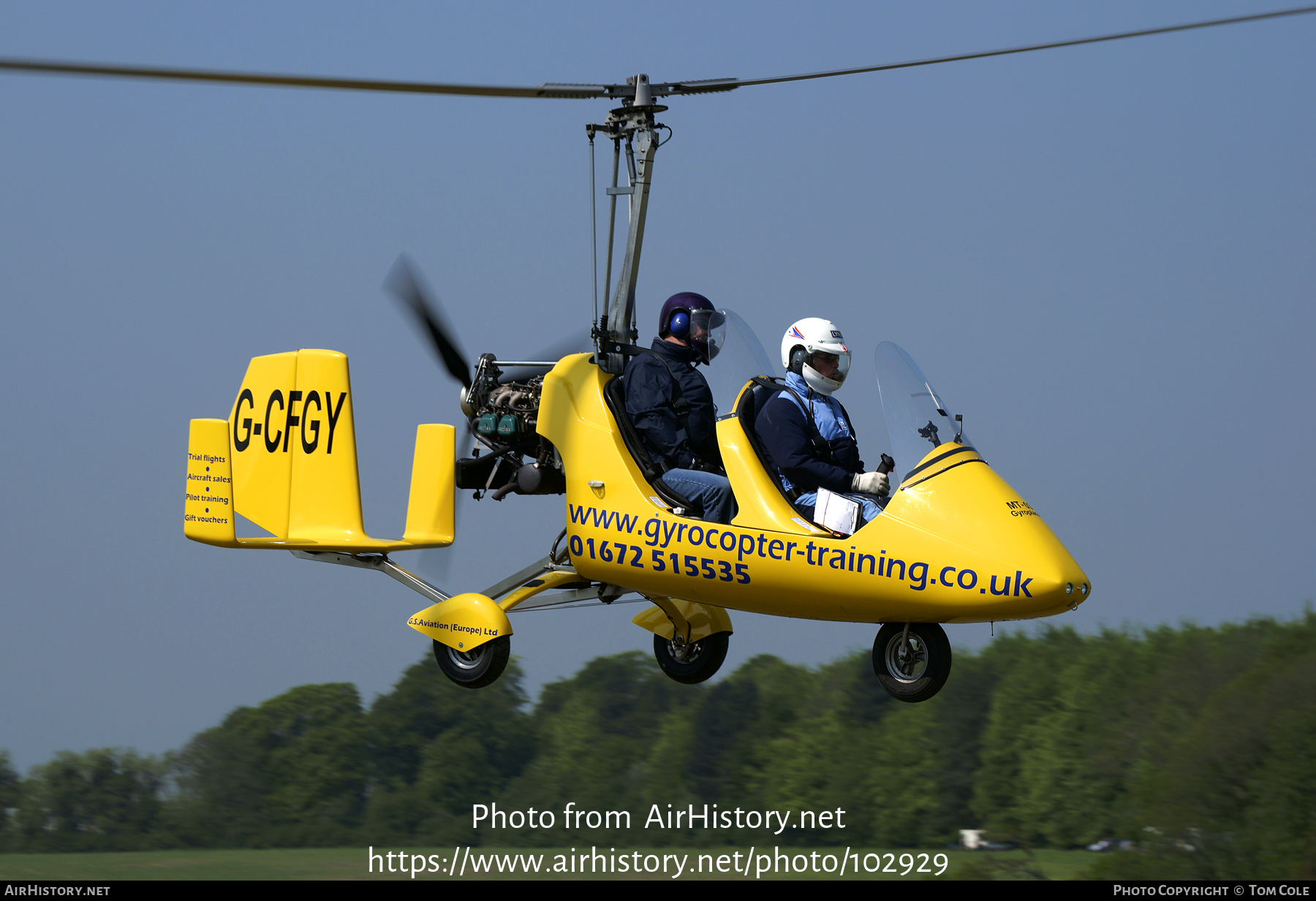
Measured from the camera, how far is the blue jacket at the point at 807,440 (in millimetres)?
8273

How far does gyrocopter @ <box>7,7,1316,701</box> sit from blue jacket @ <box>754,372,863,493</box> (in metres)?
0.12

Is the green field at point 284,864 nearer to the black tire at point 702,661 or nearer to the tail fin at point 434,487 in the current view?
the black tire at point 702,661

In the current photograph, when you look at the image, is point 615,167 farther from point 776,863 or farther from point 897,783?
point 776,863

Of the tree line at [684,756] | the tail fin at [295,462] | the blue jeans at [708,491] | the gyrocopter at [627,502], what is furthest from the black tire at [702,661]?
the tree line at [684,756]

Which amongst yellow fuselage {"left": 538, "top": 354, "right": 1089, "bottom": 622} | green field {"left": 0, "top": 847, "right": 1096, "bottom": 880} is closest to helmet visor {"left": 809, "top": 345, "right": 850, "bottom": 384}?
yellow fuselage {"left": 538, "top": 354, "right": 1089, "bottom": 622}

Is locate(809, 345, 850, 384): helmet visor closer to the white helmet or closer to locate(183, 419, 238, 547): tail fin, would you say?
the white helmet

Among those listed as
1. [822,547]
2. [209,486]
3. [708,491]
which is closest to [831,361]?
[708,491]

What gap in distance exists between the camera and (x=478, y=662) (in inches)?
396

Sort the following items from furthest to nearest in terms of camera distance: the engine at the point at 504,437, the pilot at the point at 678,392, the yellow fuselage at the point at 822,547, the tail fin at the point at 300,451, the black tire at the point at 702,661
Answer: the black tire at the point at 702,661 → the tail fin at the point at 300,451 → the engine at the point at 504,437 → the pilot at the point at 678,392 → the yellow fuselage at the point at 822,547

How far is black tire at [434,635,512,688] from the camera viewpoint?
997cm

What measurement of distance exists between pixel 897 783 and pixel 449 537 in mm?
52137

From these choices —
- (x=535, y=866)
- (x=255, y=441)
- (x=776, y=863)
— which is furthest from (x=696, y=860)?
(x=255, y=441)

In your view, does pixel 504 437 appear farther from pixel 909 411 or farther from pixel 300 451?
pixel 909 411

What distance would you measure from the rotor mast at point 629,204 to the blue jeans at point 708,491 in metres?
1.15
